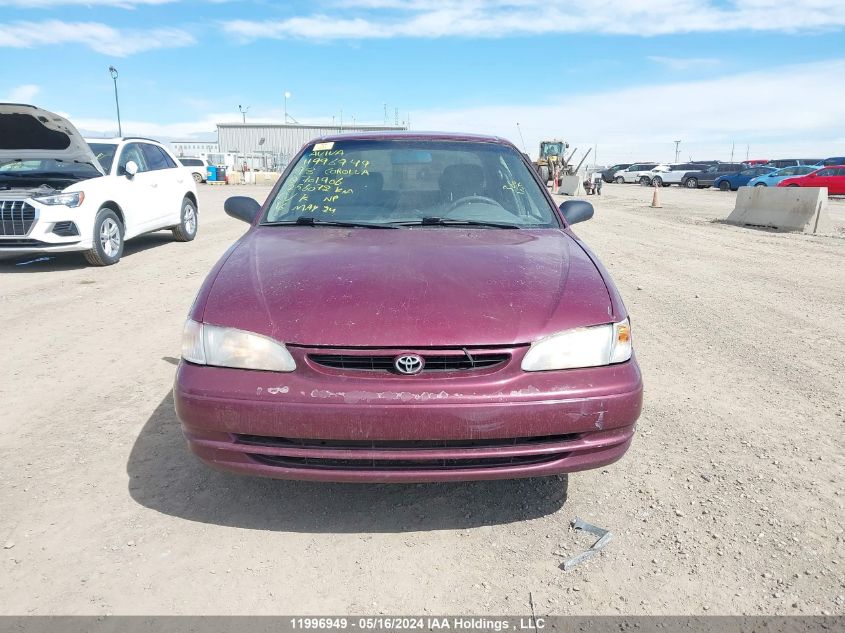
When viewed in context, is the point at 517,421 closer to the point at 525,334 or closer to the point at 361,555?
the point at 525,334

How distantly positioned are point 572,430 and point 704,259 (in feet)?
26.0

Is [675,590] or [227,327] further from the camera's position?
[227,327]

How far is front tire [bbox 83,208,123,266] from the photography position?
7.95 m

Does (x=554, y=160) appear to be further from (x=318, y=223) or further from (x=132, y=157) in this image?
(x=318, y=223)

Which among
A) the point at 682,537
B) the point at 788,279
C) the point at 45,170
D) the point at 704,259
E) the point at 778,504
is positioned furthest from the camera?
the point at 704,259

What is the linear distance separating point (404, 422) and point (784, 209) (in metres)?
13.7

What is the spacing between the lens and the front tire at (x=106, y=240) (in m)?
7.95

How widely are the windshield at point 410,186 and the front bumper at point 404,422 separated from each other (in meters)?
1.37

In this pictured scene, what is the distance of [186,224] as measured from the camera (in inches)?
421

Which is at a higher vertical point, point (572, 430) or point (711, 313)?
point (572, 430)

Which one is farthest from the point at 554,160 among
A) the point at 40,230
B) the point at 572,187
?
the point at 40,230

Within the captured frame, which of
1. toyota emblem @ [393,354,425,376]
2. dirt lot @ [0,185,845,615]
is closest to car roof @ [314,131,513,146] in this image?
dirt lot @ [0,185,845,615]

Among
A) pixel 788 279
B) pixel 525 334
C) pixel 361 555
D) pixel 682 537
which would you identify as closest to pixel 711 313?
pixel 788 279

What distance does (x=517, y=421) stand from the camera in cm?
214
